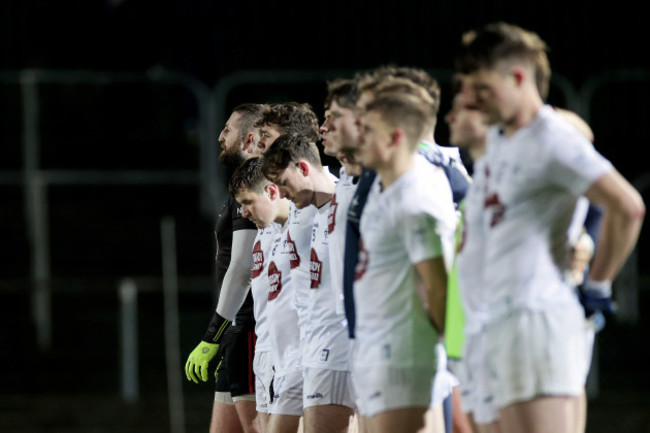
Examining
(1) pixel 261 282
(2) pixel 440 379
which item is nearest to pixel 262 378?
(1) pixel 261 282

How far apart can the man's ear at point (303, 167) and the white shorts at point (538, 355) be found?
2.00m

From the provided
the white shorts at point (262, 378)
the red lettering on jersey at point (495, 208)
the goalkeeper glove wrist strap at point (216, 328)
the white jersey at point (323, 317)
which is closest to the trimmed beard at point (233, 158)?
the goalkeeper glove wrist strap at point (216, 328)

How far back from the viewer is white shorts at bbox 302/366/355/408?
5.09 m

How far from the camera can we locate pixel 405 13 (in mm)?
13117

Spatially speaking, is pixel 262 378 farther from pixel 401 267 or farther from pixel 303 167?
pixel 401 267

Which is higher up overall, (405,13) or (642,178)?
(405,13)

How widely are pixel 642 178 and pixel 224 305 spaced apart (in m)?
6.64

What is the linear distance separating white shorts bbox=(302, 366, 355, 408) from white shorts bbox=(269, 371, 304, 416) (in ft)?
1.39

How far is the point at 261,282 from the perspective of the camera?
5902 millimetres

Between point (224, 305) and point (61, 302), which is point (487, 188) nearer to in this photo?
point (224, 305)

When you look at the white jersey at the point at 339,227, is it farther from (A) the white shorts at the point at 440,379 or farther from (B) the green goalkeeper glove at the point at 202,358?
(B) the green goalkeeper glove at the point at 202,358

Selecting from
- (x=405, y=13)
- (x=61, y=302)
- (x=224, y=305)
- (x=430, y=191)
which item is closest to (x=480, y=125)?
(x=430, y=191)

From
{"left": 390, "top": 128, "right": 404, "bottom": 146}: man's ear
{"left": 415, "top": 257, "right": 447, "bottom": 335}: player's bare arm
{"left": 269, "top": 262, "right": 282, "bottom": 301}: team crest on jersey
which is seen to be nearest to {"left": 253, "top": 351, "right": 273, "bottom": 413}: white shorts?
{"left": 269, "top": 262, "right": 282, "bottom": 301}: team crest on jersey

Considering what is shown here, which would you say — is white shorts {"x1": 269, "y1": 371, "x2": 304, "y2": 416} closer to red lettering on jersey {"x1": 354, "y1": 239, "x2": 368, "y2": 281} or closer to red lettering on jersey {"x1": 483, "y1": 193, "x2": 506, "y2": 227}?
red lettering on jersey {"x1": 354, "y1": 239, "x2": 368, "y2": 281}
